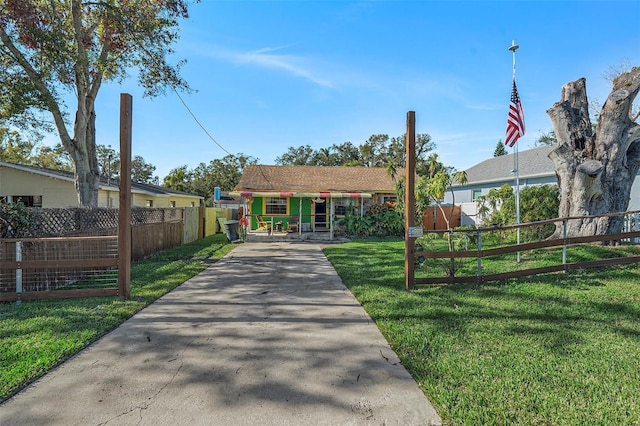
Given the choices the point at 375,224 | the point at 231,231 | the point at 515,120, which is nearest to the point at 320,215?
the point at 375,224

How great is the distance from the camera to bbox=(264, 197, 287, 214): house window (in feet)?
60.4

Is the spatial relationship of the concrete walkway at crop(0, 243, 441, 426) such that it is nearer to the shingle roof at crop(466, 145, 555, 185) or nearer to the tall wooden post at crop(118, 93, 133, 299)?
the tall wooden post at crop(118, 93, 133, 299)

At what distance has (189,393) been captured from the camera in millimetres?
2805

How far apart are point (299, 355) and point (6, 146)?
34949 millimetres

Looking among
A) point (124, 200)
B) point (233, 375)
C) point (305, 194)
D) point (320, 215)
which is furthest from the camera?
point (320, 215)

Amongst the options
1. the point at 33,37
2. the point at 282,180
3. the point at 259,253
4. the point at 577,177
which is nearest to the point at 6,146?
the point at 282,180

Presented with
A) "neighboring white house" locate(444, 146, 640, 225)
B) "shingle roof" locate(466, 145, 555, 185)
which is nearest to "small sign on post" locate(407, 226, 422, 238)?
"neighboring white house" locate(444, 146, 640, 225)

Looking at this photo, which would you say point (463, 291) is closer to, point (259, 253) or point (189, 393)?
point (189, 393)

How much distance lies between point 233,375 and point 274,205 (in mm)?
15556

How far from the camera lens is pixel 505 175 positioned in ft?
68.9

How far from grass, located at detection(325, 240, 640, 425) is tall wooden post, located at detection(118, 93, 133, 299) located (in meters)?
3.91

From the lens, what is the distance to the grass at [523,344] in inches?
101

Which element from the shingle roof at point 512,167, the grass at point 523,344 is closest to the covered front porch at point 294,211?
the shingle roof at point 512,167

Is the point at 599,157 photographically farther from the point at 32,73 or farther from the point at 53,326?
the point at 32,73
